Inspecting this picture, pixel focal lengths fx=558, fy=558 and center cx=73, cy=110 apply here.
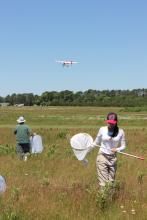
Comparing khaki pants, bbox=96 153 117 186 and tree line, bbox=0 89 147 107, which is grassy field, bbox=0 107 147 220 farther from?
tree line, bbox=0 89 147 107

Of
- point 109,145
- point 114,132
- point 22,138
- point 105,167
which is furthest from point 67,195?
point 22,138

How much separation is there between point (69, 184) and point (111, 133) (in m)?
1.87

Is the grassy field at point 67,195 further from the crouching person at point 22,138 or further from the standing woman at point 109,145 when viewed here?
the crouching person at point 22,138

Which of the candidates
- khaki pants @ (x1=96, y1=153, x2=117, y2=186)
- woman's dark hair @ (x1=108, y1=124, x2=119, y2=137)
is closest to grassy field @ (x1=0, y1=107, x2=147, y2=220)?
khaki pants @ (x1=96, y1=153, x2=117, y2=186)

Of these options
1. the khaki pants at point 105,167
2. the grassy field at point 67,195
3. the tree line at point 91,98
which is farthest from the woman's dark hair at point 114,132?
the tree line at point 91,98

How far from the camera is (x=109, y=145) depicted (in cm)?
994

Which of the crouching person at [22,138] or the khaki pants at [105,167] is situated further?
the crouching person at [22,138]

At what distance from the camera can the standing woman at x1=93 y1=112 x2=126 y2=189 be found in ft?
32.1

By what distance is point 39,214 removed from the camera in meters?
8.14

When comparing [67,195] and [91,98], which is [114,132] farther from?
[91,98]

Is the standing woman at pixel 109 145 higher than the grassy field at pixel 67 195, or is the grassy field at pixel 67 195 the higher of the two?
the standing woman at pixel 109 145

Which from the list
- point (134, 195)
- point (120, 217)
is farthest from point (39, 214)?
point (134, 195)

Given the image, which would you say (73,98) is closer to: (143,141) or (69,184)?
(143,141)

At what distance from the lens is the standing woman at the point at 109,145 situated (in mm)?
9781
